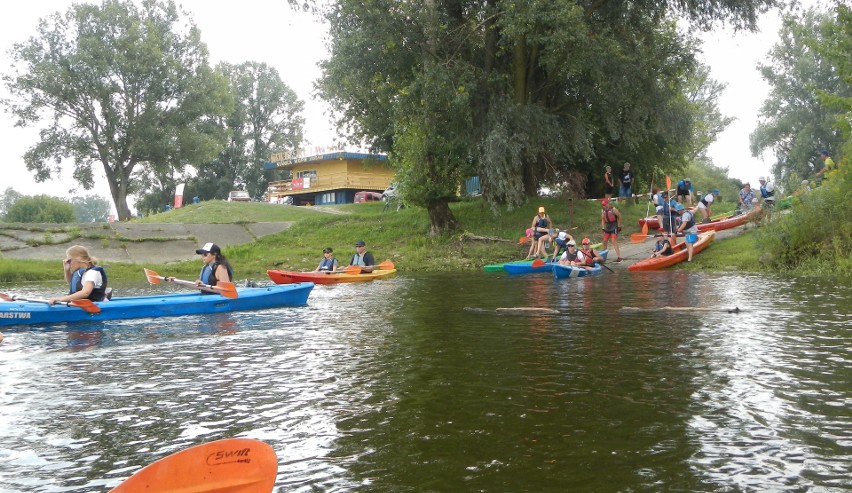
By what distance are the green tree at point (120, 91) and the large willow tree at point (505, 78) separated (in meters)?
22.1

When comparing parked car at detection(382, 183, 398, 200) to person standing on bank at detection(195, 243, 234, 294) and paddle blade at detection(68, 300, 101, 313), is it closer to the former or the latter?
person standing on bank at detection(195, 243, 234, 294)

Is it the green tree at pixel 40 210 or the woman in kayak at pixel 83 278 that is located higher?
the green tree at pixel 40 210

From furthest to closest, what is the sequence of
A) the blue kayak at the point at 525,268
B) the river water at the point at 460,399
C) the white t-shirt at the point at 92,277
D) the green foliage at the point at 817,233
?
the blue kayak at the point at 525,268, the green foliage at the point at 817,233, the white t-shirt at the point at 92,277, the river water at the point at 460,399

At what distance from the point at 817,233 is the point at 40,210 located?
5394cm

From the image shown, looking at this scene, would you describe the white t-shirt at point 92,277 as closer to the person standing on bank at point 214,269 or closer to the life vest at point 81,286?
the life vest at point 81,286

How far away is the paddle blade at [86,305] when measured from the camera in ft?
37.4

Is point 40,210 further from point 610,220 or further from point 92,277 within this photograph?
point 92,277

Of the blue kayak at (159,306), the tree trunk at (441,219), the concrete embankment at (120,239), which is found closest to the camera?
the blue kayak at (159,306)

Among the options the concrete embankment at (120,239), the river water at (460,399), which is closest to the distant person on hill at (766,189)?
the river water at (460,399)

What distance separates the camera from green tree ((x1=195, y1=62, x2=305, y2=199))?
65312mm

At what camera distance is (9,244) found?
2820 cm

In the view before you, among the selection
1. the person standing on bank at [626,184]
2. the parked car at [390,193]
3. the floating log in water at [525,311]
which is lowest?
the floating log in water at [525,311]

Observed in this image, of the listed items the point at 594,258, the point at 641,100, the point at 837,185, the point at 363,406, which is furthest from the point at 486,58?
the point at 363,406

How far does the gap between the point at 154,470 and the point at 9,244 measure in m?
28.7
